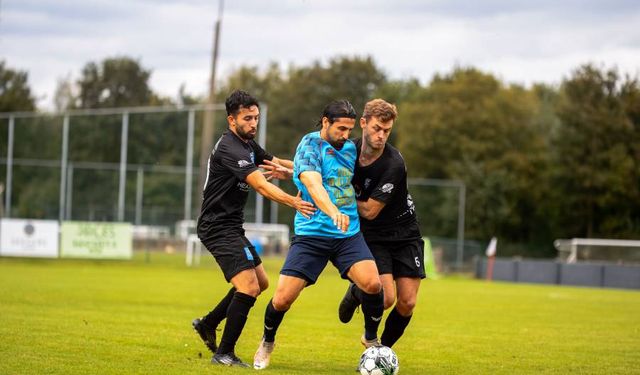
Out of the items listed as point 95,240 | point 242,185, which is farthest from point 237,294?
point 95,240

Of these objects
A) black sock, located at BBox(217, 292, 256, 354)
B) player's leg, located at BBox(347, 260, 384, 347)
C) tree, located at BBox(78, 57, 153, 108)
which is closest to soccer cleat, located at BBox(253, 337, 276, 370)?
black sock, located at BBox(217, 292, 256, 354)

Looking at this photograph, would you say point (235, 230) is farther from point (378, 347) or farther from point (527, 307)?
point (527, 307)

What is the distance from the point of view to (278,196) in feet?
27.8

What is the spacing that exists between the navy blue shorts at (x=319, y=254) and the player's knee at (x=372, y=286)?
199 mm

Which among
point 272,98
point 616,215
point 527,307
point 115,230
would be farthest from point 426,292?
point 272,98

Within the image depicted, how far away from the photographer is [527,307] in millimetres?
20547

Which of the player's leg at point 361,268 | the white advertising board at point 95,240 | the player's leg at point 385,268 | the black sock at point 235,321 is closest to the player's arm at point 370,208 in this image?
the player's leg at point 361,268

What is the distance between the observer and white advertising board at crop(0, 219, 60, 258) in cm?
3219

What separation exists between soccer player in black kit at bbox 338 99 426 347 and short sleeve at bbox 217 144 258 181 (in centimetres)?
97

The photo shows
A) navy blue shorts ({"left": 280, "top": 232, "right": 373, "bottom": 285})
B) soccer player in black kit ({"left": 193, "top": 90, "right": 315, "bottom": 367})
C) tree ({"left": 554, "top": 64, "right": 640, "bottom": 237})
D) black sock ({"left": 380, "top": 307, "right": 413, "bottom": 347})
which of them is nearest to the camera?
navy blue shorts ({"left": 280, "top": 232, "right": 373, "bottom": 285})

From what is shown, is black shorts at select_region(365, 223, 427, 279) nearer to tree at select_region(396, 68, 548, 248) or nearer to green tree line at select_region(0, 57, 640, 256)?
green tree line at select_region(0, 57, 640, 256)

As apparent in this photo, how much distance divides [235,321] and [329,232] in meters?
1.21

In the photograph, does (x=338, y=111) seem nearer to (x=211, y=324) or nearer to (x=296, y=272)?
(x=296, y=272)

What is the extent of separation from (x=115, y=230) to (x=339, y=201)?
86.6 feet
